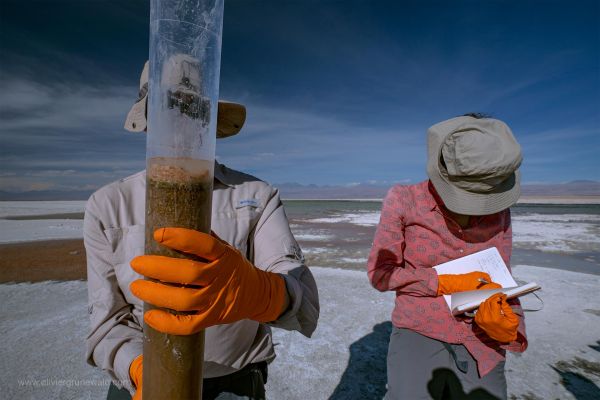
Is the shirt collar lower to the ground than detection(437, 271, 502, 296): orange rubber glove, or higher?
higher

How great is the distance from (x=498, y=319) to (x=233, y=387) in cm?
151

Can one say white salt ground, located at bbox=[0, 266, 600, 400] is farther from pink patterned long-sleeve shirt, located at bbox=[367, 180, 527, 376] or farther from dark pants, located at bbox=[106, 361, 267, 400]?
dark pants, located at bbox=[106, 361, 267, 400]

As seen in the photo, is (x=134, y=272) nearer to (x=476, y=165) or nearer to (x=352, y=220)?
(x=476, y=165)

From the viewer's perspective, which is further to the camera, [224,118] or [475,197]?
[475,197]

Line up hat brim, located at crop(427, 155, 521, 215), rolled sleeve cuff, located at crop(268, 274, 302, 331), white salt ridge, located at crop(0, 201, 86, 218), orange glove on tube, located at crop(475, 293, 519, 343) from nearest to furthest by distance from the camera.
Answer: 1. rolled sleeve cuff, located at crop(268, 274, 302, 331)
2. orange glove on tube, located at crop(475, 293, 519, 343)
3. hat brim, located at crop(427, 155, 521, 215)
4. white salt ridge, located at crop(0, 201, 86, 218)

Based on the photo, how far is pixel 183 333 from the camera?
0.76m

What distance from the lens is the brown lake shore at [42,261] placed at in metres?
7.16

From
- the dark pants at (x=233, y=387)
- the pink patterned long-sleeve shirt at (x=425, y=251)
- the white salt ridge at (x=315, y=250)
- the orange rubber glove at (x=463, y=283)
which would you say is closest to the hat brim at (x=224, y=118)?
the dark pants at (x=233, y=387)

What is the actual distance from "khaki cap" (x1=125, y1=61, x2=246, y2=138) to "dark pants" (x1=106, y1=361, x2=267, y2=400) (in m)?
1.16

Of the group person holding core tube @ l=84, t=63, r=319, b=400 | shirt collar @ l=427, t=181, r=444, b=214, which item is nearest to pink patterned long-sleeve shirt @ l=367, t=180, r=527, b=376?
shirt collar @ l=427, t=181, r=444, b=214

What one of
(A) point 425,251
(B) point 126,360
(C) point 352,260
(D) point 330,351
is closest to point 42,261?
(C) point 352,260

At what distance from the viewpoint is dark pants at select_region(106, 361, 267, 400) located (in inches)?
61.4

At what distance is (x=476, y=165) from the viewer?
1.96 metres

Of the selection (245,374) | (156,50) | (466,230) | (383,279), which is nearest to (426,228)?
(466,230)
